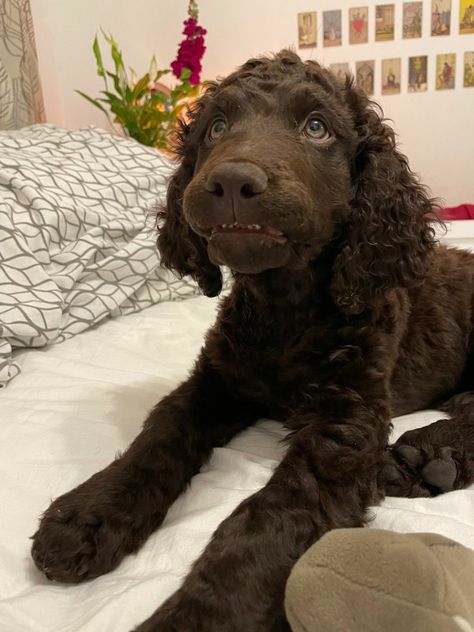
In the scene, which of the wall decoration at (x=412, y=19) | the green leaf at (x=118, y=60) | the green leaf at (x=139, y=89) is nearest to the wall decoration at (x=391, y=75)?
the wall decoration at (x=412, y=19)

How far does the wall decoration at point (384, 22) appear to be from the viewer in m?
4.30

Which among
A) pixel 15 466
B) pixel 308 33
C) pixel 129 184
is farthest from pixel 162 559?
pixel 308 33

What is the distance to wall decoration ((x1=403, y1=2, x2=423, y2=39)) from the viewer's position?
168 inches


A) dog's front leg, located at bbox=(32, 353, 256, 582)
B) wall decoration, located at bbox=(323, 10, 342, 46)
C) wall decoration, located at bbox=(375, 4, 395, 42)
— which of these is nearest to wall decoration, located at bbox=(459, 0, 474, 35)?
wall decoration, located at bbox=(375, 4, 395, 42)

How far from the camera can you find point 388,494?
1.39 meters

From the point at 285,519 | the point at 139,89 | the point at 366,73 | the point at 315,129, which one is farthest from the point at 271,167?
the point at 366,73

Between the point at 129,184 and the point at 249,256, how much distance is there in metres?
1.83

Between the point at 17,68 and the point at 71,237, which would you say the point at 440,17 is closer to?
the point at 17,68

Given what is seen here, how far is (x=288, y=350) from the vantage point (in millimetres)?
1554

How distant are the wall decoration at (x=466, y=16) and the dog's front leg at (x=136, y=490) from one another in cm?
380

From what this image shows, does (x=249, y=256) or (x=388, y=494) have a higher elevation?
(x=249, y=256)

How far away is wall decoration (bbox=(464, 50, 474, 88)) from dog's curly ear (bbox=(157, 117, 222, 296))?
11.1 ft

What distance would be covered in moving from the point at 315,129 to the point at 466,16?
139 inches

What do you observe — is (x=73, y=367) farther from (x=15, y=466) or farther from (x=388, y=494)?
(x=388, y=494)
